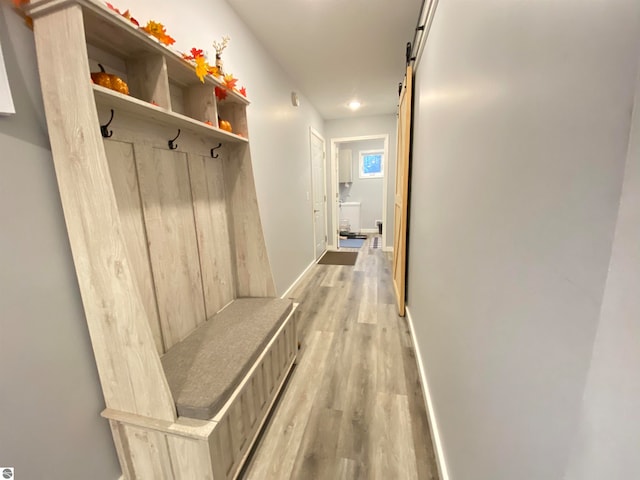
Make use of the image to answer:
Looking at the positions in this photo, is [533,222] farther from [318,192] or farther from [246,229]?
[318,192]

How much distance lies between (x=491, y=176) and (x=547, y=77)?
283mm

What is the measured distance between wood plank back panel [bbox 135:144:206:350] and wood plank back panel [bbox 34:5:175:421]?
0.33 meters

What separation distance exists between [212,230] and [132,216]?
0.56 metres

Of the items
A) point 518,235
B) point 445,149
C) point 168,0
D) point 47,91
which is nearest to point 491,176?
point 518,235

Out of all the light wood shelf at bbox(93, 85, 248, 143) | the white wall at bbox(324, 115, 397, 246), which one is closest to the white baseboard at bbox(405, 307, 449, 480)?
the light wood shelf at bbox(93, 85, 248, 143)

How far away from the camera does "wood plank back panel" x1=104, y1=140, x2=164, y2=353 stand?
3.62 ft

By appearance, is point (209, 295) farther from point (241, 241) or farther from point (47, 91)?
point (47, 91)

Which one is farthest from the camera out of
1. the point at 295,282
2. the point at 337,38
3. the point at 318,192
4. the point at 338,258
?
the point at 338,258

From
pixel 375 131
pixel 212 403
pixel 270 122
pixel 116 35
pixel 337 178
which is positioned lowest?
pixel 212 403

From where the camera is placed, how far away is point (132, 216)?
1182mm

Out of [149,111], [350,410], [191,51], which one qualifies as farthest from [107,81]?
[350,410]

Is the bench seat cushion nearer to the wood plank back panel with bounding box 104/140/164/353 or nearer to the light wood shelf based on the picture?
the wood plank back panel with bounding box 104/140/164/353

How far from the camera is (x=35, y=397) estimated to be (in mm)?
875

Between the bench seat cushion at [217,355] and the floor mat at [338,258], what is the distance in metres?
2.82
